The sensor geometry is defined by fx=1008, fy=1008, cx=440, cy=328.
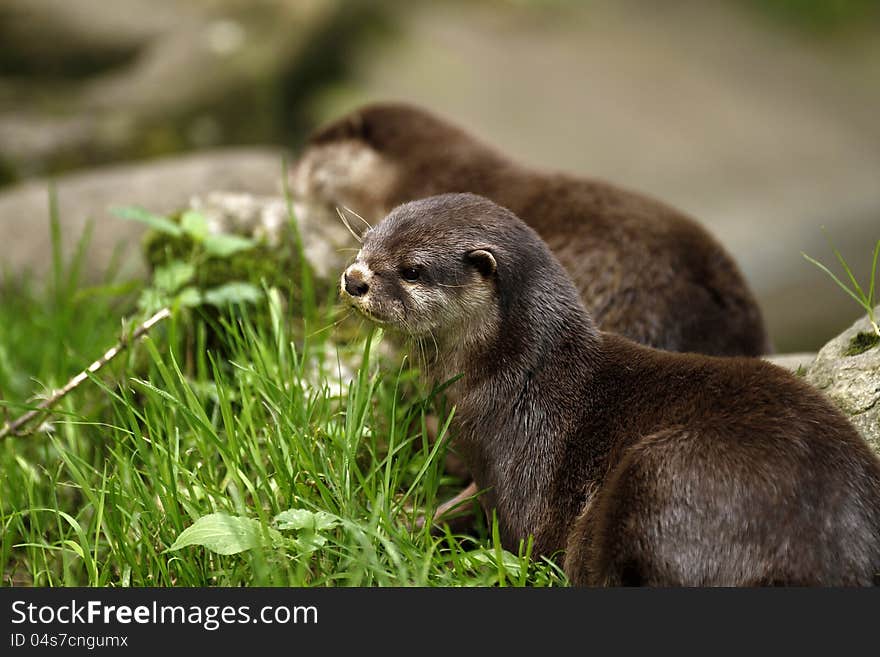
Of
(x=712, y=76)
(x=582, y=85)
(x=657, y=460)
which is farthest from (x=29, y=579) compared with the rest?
(x=712, y=76)

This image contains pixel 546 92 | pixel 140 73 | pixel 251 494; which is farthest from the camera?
pixel 546 92

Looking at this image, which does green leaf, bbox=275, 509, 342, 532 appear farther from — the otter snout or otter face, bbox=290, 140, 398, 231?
otter face, bbox=290, 140, 398, 231

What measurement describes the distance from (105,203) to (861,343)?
431cm

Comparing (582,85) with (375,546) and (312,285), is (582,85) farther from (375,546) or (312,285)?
(375,546)

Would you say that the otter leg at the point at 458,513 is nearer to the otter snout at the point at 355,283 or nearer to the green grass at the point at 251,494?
the green grass at the point at 251,494

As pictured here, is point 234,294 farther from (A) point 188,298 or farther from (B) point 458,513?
(B) point 458,513

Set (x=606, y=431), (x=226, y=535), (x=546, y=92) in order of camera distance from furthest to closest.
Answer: (x=546, y=92) → (x=606, y=431) → (x=226, y=535)

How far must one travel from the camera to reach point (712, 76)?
955 centimetres

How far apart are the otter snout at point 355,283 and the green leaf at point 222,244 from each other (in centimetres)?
118

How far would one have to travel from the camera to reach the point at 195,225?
362 cm

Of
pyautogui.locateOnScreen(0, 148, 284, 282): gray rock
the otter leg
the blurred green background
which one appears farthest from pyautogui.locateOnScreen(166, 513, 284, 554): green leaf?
the blurred green background

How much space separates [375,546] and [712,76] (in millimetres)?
8265

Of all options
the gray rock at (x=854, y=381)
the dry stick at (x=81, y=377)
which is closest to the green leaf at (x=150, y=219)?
the dry stick at (x=81, y=377)

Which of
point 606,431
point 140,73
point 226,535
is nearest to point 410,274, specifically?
point 606,431
